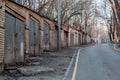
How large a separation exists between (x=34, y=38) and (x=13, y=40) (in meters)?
9.50

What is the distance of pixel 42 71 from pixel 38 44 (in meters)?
13.6

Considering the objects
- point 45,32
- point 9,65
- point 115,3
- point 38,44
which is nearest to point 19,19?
point 9,65

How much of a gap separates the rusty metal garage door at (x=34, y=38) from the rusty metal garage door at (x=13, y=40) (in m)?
6.09

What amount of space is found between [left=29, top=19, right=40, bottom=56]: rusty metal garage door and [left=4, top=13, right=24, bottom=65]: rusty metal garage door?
609 centimetres

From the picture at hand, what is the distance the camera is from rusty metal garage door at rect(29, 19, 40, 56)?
27062 mm

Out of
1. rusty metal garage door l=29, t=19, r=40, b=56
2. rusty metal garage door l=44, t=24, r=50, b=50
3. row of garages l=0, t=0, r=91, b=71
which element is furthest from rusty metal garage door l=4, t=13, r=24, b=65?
rusty metal garage door l=44, t=24, r=50, b=50

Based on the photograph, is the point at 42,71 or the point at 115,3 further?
the point at 115,3

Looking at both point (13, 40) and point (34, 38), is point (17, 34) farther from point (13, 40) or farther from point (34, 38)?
point (34, 38)

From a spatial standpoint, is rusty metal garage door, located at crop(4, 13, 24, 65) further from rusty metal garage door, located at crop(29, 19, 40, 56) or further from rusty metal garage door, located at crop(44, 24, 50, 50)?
rusty metal garage door, located at crop(44, 24, 50, 50)

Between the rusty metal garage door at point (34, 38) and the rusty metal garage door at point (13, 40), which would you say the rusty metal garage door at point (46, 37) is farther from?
the rusty metal garage door at point (13, 40)

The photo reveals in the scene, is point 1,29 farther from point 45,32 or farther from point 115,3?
point 115,3

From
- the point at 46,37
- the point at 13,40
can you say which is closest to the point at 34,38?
the point at 46,37

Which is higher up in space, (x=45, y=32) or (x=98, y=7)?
(x=98, y=7)

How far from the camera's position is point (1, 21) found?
51.5 feet
